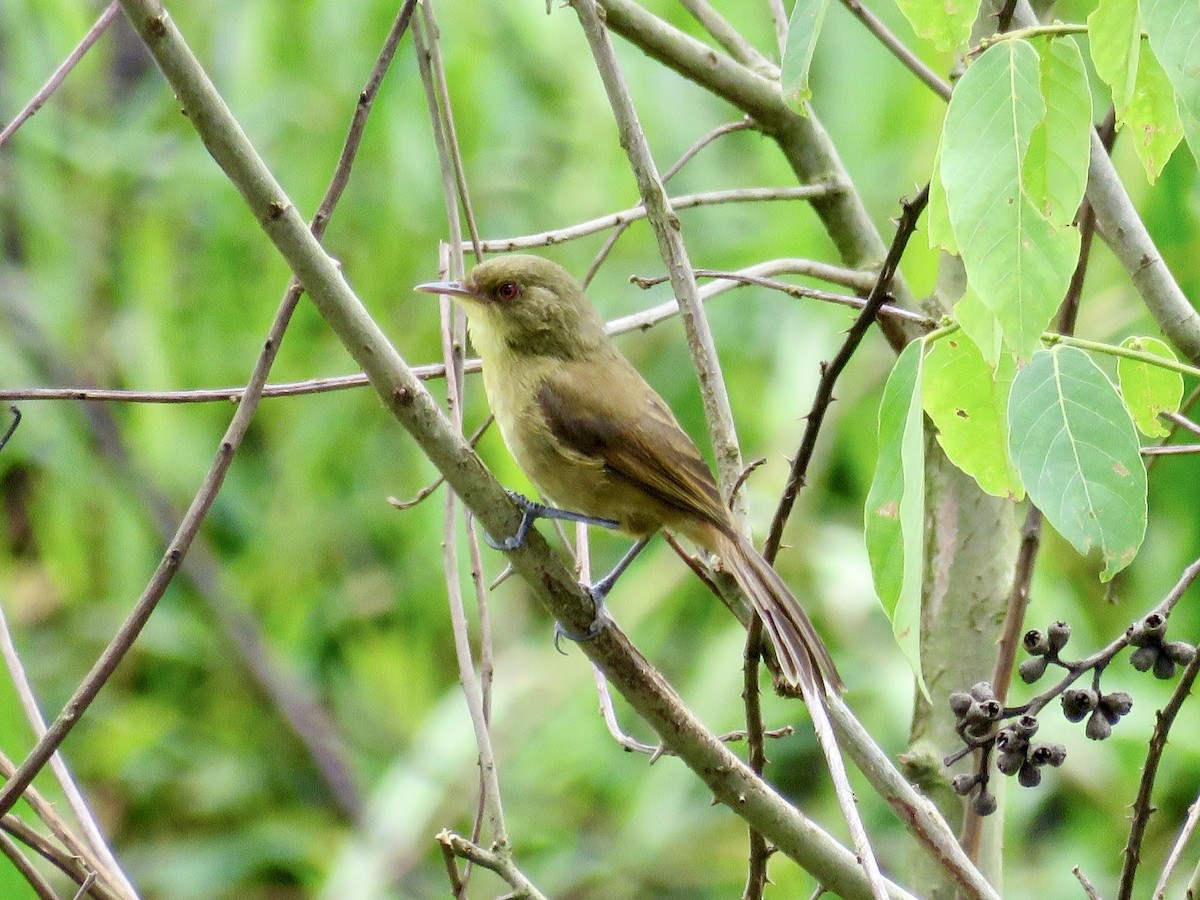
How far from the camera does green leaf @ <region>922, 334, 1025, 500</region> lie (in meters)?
2.08

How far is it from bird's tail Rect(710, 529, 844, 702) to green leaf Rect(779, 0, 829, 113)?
0.86m

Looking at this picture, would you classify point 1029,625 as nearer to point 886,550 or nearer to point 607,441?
point 607,441

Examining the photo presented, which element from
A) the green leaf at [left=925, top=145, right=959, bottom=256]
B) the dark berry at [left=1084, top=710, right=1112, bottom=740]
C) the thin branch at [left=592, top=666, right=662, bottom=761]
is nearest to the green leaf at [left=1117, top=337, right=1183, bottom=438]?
the green leaf at [left=925, top=145, right=959, bottom=256]

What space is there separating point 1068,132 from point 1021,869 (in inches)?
161

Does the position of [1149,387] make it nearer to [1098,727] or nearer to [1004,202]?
[1098,727]

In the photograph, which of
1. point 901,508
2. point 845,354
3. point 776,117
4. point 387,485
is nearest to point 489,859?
point 901,508

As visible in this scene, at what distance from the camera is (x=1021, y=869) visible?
17.1ft

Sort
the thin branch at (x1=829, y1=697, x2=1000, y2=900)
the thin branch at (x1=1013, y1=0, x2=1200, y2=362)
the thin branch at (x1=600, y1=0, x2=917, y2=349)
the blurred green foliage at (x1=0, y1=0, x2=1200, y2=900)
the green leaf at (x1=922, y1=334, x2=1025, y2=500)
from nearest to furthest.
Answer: the green leaf at (x1=922, y1=334, x2=1025, y2=500)
the thin branch at (x1=829, y1=697, x2=1000, y2=900)
the thin branch at (x1=1013, y1=0, x2=1200, y2=362)
the thin branch at (x1=600, y1=0, x2=917, y2=349)
the blurred green foliage at (x1=0, y1=0, x2=1200, y2=900)

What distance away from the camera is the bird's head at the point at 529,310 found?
3887 mm

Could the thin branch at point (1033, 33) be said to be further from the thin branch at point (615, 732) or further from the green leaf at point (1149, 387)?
the thin branch at point (615, 732)

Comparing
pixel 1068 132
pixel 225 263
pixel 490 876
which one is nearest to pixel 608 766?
pixel 490 876

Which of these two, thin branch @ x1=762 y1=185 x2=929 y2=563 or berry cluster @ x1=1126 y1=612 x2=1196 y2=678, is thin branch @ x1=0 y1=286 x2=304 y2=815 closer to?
thin branch @ x1=762 y1=185 x2=929 y2=563

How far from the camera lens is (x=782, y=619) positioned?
99.0 inches

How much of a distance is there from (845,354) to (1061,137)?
1.37 ft
